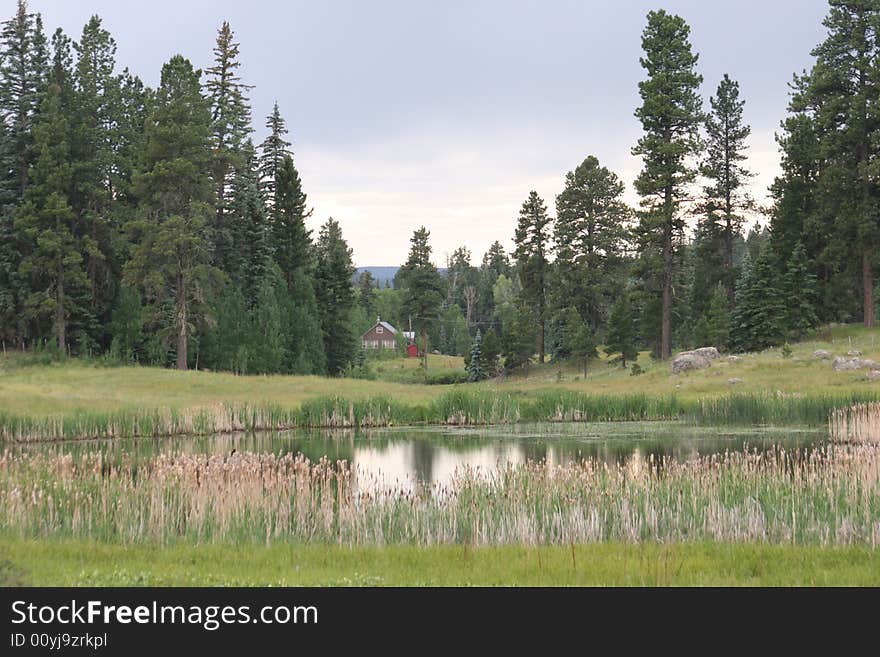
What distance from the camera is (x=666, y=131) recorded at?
188 ft

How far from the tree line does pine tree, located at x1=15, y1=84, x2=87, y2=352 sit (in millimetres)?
143

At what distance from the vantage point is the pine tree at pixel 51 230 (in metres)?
56.0

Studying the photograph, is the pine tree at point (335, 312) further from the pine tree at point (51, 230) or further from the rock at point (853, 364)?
the rock at point (853, 364)

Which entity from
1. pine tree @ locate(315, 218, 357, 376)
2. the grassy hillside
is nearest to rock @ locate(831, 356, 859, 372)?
the grassy hillside

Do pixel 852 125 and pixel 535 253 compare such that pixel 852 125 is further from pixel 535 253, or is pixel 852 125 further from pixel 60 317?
pixel 60 317

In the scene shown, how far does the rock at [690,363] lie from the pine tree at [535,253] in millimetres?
26238

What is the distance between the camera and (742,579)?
31.7ft

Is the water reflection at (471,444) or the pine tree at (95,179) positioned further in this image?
the pine tree at (95,179)

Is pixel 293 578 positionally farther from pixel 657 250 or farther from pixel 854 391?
pixel 657 250

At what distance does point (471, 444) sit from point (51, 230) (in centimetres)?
3864

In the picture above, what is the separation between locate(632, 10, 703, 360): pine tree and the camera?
5597 centimetres

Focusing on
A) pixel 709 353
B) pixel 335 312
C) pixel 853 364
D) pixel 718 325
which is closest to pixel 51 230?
pixel 335 312

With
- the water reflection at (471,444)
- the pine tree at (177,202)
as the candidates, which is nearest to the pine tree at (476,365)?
the pine tree at (177,202)
